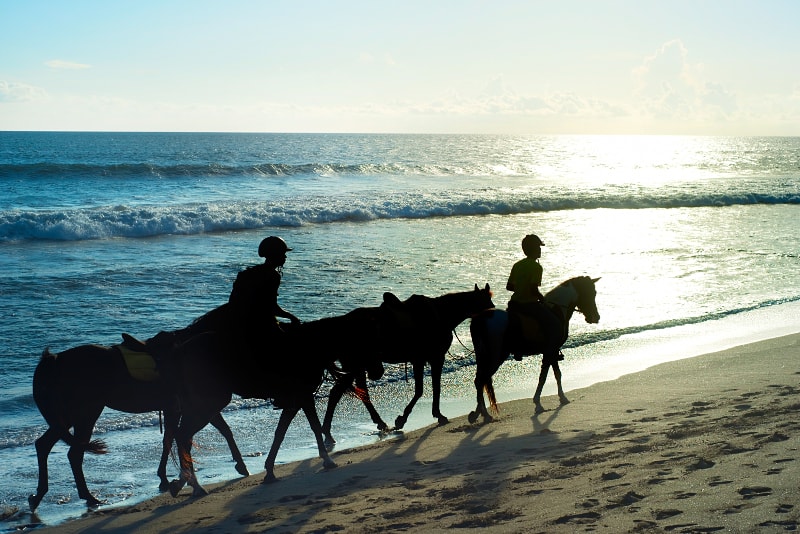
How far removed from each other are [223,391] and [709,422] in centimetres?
461

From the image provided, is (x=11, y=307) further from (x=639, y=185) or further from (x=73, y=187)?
(x=639, y=185)

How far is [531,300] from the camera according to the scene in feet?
33.0

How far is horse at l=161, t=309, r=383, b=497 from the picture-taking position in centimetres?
768

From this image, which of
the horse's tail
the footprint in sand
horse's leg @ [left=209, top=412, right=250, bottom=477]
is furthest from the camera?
horse's leg @ [left=209, top=412, right=250, bottom=477]

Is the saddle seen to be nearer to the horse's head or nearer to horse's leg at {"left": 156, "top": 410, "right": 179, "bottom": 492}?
the horse's head

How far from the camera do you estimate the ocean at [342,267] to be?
9.73 metres

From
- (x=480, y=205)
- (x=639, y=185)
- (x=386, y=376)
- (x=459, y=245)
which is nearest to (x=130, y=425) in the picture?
(x=386, y=376)

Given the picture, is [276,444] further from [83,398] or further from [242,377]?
[83,398]

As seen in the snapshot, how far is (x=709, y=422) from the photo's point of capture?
792cm

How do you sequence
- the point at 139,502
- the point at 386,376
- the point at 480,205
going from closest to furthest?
the point at 139,502 < the point at 386,376 < the point at 480,205

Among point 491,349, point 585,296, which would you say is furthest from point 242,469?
point 585,296

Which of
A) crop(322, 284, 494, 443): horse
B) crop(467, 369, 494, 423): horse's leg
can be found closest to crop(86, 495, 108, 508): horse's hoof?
crop(322, 284, 494, 443): horse

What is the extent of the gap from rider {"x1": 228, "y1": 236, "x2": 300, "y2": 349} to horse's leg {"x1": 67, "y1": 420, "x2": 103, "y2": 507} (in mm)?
1642

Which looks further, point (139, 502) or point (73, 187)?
point (73, 187)
